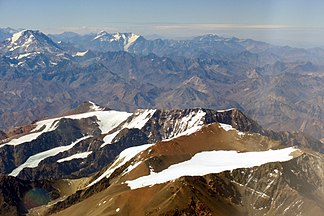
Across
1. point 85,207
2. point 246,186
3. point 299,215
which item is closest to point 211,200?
point 246,186

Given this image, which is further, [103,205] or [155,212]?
[103,205]

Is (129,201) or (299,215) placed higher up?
(129,201)

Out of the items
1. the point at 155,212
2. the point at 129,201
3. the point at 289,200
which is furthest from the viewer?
the point at 289,200

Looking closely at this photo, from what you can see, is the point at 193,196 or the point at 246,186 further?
the point at 246,186

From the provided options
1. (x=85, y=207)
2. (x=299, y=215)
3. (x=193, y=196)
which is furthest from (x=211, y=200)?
(x=85, y=207)

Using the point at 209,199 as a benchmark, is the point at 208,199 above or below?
above

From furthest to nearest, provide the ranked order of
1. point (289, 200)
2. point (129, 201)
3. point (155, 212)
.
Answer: point (289, 200) < point (129, 201) < point (155, 212)

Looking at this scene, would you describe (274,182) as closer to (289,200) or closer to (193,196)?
(289,200)

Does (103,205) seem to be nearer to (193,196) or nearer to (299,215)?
(193,196)

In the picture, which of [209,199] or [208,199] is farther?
[209,199]
